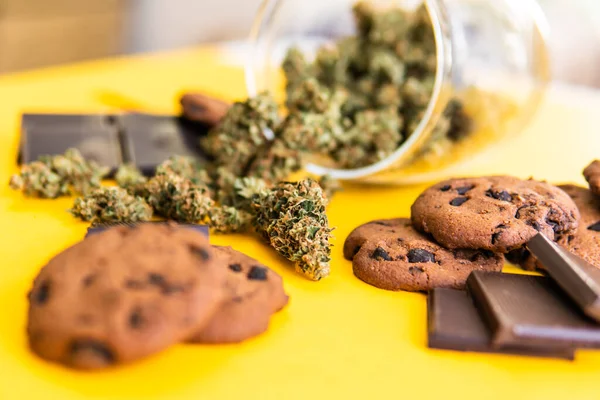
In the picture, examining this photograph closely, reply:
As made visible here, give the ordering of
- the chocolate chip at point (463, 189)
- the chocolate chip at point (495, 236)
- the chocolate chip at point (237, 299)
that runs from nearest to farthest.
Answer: the chocolate chip at point (237, 299) < the chocolate chip at point (495, 236) < the chocolate chip at point (463, 189)

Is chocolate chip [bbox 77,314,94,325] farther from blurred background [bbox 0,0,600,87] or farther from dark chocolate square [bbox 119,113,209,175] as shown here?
blurred background [bbox 0,0,600,87]

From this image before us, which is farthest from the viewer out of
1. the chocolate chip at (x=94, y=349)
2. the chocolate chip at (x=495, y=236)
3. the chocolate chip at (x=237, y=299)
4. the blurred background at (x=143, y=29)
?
the blurred background at (x=143, y=29)

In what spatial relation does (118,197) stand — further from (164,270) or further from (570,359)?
(570,359)

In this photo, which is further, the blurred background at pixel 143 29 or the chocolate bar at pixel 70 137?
the blurred background at pixel 143 29

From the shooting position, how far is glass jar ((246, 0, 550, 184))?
131cm

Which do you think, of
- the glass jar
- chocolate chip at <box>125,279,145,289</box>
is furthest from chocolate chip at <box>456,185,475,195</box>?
chocolate chip at <box>125,279,145,289</box>

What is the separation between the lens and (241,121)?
1.20 meters

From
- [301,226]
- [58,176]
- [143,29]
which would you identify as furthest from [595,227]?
[143,29]

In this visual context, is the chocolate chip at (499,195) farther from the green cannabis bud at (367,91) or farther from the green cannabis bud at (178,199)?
the green cannabis bud at (178,199)

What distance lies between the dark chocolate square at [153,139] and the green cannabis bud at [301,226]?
1.24ft

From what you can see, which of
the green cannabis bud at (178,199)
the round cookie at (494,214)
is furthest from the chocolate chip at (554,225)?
the green cannabis bud at (178,199)

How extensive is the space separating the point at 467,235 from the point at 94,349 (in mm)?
543

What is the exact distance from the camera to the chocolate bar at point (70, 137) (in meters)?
1.26

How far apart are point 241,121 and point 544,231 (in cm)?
59
